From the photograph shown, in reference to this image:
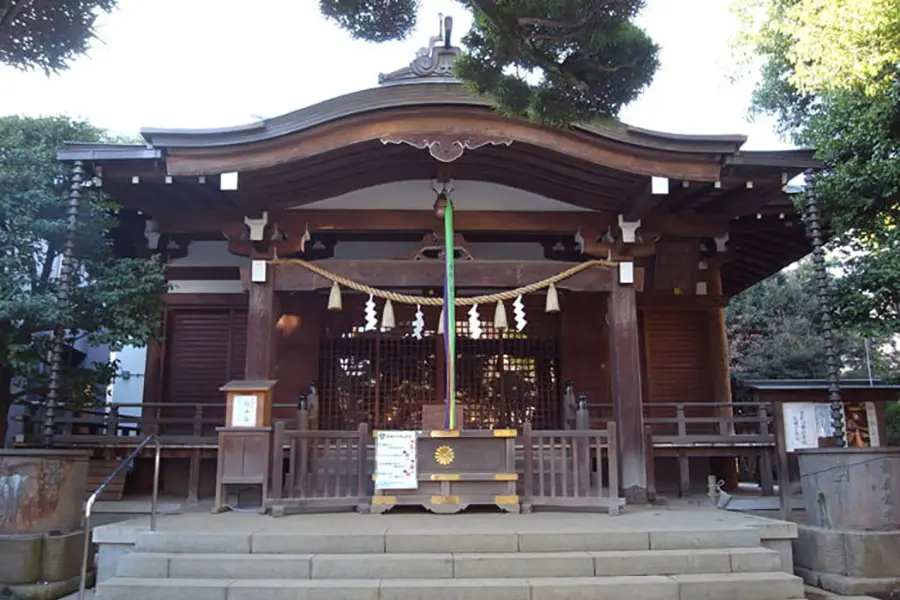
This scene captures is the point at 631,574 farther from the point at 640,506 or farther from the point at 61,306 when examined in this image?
the point at 61,306

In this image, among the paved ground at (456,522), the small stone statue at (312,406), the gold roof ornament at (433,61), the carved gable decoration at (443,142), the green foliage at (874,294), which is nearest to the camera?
the paved ground at (456,522)

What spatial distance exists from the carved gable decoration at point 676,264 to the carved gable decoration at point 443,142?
3.71 metres

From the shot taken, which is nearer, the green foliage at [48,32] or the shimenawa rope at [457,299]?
the green foliage at [48,32]

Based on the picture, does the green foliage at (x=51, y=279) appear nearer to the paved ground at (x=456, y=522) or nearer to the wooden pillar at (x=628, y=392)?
the paved ground at (x=456, y=522)

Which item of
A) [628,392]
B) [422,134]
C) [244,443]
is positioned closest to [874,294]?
[628,392]

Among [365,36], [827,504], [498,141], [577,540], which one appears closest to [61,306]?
[365,36]

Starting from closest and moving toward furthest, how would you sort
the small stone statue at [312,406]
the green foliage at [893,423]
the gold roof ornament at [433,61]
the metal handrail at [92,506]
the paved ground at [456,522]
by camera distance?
the metal handrail at [92,506], the paved ground at [456,522], the gold roof ornament at [433,61], the small stone statue at [312,406], the green foliage at [893,423]

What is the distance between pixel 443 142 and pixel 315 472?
4.06 metres

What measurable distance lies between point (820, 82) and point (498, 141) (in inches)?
180

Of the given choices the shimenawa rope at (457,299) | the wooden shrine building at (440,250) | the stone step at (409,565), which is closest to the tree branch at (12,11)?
the wooden shrine building at (440,250)

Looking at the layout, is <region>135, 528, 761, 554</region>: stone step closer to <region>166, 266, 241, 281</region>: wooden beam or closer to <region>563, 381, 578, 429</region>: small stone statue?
<region>563, 381, 578, 429</region>: small stone statue

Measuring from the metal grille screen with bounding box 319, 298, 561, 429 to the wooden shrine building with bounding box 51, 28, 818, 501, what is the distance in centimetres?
3

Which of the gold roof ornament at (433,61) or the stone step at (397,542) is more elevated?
the gold roof ornament at (433,61)

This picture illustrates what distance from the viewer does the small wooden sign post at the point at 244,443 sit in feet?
25.2
